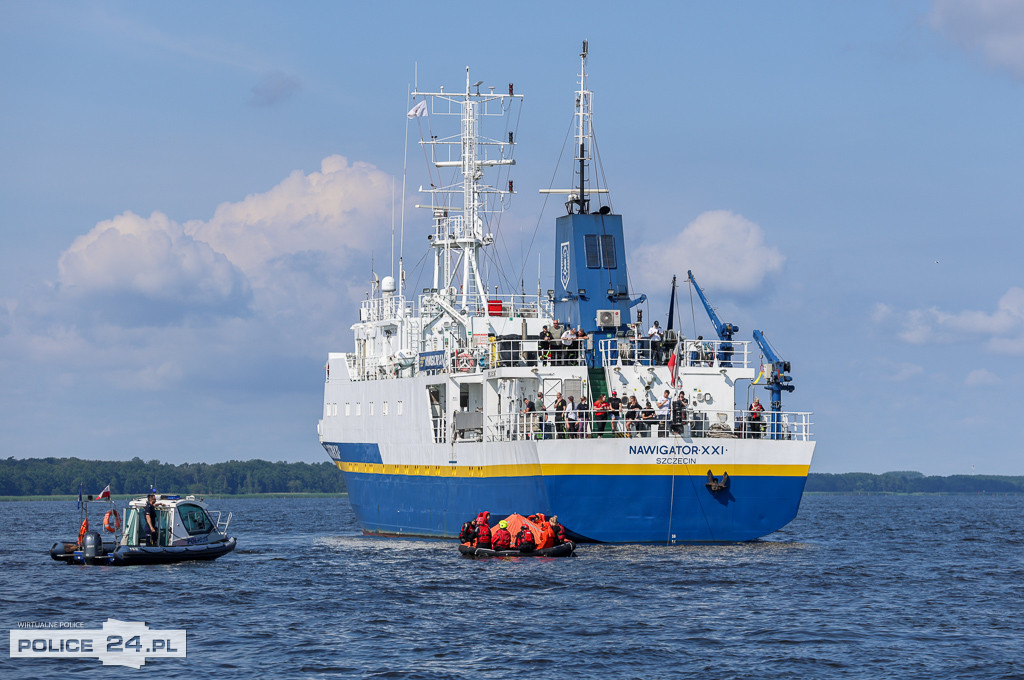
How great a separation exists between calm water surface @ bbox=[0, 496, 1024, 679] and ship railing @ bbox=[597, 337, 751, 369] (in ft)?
21.7

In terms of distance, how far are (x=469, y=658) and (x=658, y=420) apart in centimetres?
1679

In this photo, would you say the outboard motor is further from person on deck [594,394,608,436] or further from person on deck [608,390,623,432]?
person on deck [608,390,623,432]

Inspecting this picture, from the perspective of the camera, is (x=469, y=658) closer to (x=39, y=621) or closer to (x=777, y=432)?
(x=39, y=621)

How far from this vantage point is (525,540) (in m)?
40.1

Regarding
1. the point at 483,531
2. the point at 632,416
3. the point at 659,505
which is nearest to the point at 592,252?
the point at 632,416

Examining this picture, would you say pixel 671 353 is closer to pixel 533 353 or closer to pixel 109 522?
pixel 533 353

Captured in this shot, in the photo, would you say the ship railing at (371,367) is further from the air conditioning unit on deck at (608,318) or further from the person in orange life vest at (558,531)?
the person in orange life vest at (558,531)

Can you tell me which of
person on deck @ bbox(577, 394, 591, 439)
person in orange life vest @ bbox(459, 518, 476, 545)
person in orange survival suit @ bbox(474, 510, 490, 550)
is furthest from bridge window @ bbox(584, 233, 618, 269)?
person in orange life vest @ bbox(459, 518, 476, 545)

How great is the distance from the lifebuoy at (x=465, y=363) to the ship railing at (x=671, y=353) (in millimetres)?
5258

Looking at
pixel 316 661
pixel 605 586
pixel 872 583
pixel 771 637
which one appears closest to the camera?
pixel 316 661

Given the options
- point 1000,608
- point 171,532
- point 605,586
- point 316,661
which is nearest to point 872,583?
point 1000,608

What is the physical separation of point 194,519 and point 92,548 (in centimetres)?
329

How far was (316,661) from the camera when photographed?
2542 centimetres

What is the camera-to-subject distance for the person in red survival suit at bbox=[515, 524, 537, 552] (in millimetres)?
39875
